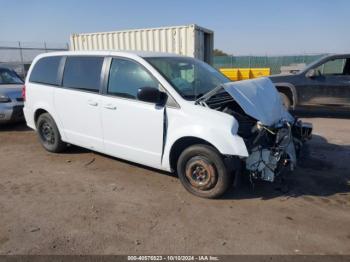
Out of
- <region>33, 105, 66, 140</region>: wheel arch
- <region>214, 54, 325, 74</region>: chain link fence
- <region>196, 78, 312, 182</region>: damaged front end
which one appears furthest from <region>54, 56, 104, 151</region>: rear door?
<region>214, 54, 325, 74</region>: chain link fence

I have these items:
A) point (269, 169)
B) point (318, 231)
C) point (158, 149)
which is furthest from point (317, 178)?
point (158, 149)

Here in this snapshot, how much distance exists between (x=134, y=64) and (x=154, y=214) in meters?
2.09

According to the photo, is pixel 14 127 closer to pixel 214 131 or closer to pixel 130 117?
pixel 130 117

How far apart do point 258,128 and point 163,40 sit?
751 centimetres

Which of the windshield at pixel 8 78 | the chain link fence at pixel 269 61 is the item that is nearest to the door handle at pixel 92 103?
the windshield at pixel 8 78

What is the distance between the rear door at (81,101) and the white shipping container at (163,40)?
466cm

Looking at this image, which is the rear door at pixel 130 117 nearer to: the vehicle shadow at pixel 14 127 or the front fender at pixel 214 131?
the front fender at pixel 214 131

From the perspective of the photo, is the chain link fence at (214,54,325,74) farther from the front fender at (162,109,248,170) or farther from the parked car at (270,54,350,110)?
the front fender at (162,109,248,170)

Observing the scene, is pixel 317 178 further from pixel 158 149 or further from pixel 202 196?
pixel 158 149

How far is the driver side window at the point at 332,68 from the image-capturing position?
891 cm

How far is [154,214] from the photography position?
12.7ft

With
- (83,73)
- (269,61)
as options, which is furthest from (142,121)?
(269,61)

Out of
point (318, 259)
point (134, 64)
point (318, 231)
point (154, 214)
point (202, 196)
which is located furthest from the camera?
point (134, 64)

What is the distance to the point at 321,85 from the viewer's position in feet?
29.1
